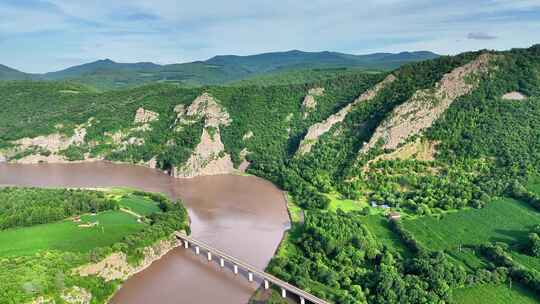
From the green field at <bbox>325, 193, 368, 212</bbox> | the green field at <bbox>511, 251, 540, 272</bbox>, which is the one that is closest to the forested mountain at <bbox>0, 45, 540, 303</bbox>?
the green field at <bbox>511, 251, 540, 272</bbox>

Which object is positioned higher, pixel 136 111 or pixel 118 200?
pixel 136 111

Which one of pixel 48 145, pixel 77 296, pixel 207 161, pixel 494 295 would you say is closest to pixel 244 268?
pixel 77 296

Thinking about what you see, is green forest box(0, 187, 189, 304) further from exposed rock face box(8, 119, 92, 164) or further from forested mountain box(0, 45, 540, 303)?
exposed rock face box(8, 119, 92, 164)

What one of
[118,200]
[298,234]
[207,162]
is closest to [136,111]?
[207,162]

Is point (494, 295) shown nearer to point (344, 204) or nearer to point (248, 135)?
point (344, 204)

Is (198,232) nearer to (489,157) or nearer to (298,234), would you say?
(298,234)

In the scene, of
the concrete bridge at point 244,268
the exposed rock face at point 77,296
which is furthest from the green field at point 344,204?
the exposed rock face at point 77,296
